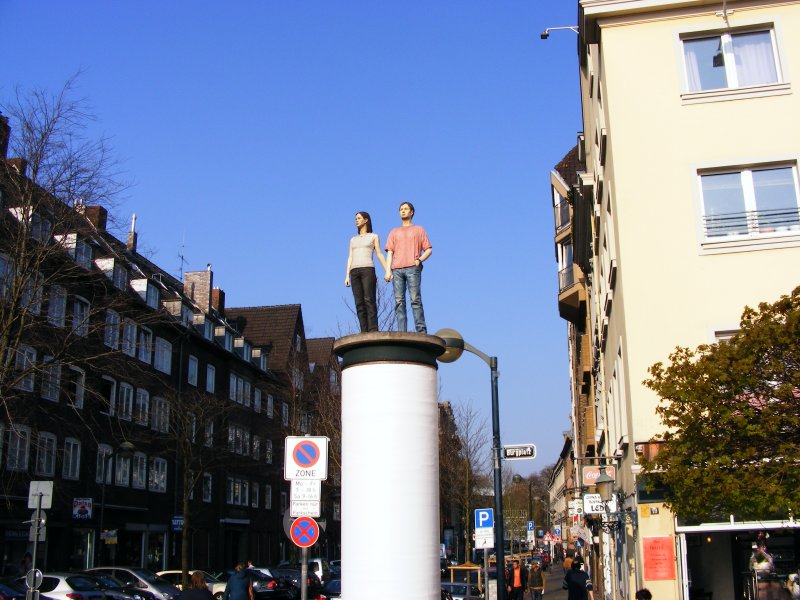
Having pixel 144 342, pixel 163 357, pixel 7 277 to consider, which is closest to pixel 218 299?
pixel 163 357

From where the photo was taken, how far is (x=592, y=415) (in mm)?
38469

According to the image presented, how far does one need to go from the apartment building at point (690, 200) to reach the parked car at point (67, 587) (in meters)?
13.0

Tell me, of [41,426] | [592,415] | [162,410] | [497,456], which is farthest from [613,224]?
[162,410]

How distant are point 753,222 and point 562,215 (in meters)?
27.1

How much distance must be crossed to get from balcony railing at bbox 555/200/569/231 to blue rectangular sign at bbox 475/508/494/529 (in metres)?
23.4

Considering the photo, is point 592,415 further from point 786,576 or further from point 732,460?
point 732,460

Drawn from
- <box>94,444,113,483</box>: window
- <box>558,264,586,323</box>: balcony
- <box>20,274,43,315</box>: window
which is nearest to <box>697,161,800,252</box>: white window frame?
<box>20,274,43,315</box>: window

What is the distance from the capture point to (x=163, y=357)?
1817 inches

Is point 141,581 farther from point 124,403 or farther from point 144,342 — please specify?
point 144,342

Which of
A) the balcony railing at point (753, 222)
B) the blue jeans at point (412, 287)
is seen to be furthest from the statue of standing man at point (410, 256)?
the balcony railing at point (753, 222)

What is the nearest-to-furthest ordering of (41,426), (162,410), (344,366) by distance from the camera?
(344,366) < (41,426) < (162,410)

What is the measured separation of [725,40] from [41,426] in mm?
27782

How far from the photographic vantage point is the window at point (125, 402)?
41.1 m

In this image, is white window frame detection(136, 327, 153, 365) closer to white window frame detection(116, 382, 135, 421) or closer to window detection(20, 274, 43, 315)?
white window frame detection(116, 382, 135, 421)
